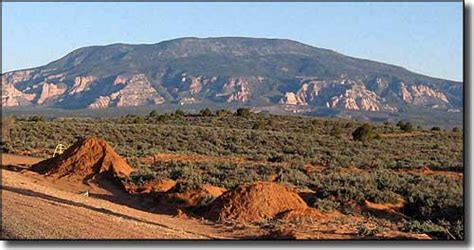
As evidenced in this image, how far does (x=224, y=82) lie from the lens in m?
105

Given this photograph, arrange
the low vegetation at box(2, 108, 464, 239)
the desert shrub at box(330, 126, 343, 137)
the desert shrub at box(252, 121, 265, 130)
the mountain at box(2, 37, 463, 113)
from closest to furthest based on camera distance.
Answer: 1. the low vegetation at box(2, 108, 464, 239)
2. the desert shrub at box(330, 126, 343, 137)
3. the desert shrub at box(252, 121, 265, 130)
4. the mountain at box(2, 37, 463, 113)

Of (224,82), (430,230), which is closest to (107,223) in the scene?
(430,230)

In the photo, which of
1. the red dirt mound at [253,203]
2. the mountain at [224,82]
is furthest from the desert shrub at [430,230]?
the mountain at [224,82]

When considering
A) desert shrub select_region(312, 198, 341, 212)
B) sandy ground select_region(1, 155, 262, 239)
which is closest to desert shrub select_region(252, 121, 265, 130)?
sandy ground select_region(1, 155, 262, 239)

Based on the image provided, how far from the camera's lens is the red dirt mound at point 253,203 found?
542 inches

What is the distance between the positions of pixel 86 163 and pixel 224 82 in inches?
3323

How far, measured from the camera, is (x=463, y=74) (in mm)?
8914

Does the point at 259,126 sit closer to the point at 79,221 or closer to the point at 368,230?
the point at 368,230

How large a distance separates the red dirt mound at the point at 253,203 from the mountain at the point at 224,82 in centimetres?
4852

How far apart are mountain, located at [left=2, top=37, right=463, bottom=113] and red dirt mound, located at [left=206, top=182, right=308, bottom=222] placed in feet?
159

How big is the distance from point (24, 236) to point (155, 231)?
1.96m

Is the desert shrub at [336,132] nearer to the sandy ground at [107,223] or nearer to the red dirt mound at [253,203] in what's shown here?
the sandy ground at [107,223]

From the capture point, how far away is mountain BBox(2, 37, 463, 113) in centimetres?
8206

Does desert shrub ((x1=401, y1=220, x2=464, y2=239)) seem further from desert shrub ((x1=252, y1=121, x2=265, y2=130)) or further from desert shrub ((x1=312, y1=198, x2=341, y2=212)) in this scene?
desert shrub ((x1=252, y1=121, x2=265, y2=130))
